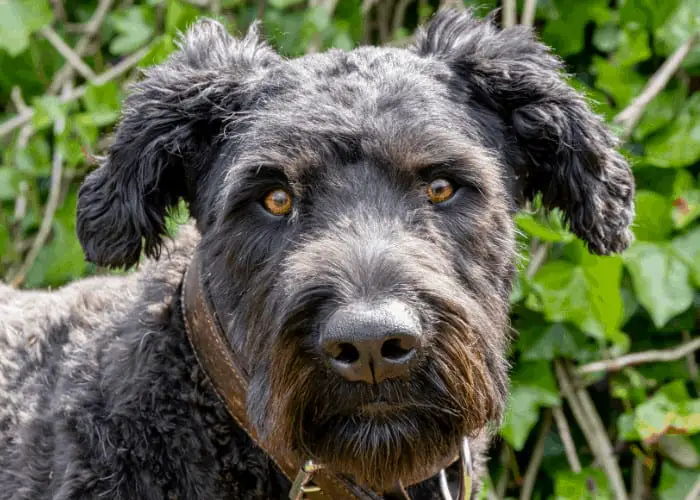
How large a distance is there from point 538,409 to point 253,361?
2257 mm

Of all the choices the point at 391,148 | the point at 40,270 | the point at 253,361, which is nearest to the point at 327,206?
the point at 391,148

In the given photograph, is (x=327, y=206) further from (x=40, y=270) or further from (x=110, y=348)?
(x=40, y=270)

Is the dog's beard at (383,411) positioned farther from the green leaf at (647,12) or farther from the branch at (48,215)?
the branch at (48,215)

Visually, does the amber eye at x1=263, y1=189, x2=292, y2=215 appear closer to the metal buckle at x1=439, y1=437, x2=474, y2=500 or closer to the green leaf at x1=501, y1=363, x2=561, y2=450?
the metal buckle at x1=439, y1=437, x2=474, y2=500

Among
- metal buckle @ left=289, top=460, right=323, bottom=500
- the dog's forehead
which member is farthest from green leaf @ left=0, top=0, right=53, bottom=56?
metal buckle @ left=289, top=460, right=323, bottom=500

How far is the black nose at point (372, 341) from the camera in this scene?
206cm

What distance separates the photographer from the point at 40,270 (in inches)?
197

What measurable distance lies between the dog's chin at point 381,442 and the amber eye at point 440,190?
546 millimetres

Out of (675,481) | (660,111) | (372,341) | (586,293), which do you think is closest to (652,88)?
(660,111)

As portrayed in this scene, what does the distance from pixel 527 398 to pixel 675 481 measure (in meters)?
0.74

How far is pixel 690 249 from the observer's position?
4.07 m

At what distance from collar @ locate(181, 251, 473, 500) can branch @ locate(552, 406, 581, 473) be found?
185cm

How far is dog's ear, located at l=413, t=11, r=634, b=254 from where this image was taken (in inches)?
108

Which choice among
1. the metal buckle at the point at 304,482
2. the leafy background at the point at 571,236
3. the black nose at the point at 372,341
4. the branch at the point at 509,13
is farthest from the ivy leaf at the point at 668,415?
the black nose at the point at 372,341
